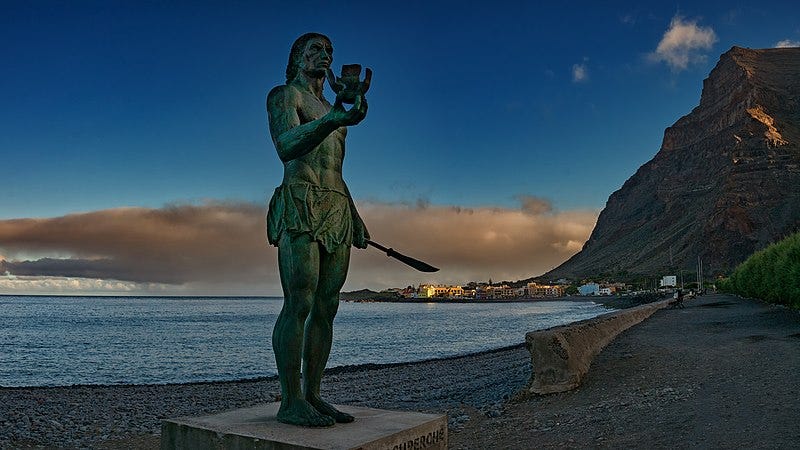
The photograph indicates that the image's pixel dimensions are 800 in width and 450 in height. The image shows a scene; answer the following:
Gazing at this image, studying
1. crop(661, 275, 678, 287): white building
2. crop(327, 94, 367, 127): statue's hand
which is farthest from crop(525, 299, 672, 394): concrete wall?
crop(661, 275, 678, 287): white building

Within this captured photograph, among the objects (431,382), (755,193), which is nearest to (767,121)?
(755,193)

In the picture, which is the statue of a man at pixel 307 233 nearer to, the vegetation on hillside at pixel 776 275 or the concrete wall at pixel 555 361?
the concrete wall at pixel 555 361

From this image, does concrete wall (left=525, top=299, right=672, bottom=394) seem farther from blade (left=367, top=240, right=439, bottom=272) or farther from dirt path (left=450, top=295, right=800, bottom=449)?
blade (left=367, top=240, right=439, bottom=272)

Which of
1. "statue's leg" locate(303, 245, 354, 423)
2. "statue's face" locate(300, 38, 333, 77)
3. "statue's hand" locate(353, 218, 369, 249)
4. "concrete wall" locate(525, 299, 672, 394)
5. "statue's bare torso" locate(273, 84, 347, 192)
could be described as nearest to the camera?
"statue's bare torso" locate(273, 84, 347, 192)

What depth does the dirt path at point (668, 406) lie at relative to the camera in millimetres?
7695

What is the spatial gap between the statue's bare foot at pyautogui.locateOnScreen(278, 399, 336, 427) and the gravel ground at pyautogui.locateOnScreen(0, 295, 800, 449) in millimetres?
4418

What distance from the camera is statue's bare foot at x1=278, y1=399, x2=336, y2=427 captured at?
4875 mm

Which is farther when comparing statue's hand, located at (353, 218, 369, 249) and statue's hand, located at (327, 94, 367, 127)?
statue's hand, located at (353, 218, 369, 249)

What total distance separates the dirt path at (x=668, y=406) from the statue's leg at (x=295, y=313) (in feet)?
14.8

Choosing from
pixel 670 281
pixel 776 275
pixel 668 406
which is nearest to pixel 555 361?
pixel 668 406

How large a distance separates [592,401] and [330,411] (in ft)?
21.7

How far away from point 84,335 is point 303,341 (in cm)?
6274

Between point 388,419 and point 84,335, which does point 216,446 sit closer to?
point 388,419

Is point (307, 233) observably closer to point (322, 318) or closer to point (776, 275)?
point (322, 318)
